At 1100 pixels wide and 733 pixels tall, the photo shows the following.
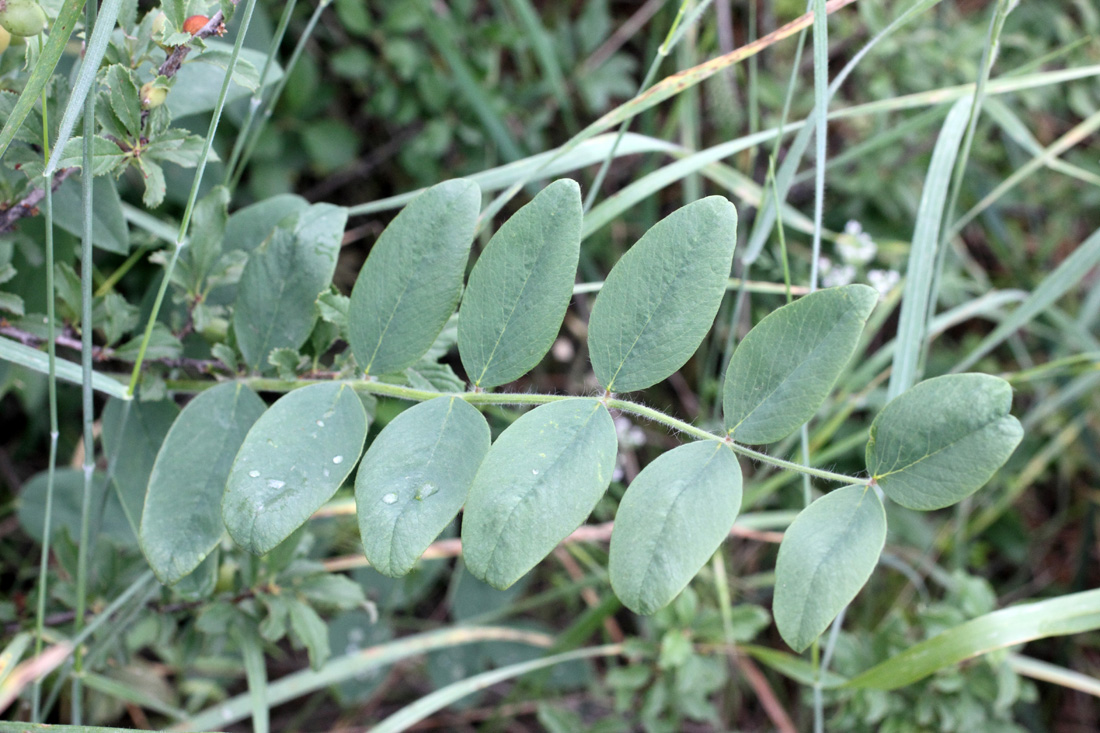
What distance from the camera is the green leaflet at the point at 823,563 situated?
665 millimetres

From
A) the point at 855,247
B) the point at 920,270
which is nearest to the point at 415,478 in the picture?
the point at 920,270

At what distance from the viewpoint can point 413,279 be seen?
0.77 metres

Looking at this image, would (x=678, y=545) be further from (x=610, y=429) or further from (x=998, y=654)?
(x=998, y=654)

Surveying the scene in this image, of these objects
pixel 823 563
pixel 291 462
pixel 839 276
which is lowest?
pixel 839 276

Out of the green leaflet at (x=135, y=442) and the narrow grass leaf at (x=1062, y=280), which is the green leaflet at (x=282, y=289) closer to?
the green leaflet at (x=135, y=442)

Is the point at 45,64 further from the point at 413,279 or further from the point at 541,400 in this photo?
the point at 541,400

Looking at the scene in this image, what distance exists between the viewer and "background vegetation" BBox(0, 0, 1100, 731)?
1.16 m

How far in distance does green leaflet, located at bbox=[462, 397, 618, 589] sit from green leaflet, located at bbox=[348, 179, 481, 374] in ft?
0.50

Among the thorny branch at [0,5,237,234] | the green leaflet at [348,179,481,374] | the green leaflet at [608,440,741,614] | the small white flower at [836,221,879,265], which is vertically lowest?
the small white flower at [836,221,879,265]

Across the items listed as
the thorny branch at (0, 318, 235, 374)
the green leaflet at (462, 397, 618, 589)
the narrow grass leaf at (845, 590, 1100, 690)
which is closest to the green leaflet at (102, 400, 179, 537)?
the thorny branch at (0, 318, 235, 374)

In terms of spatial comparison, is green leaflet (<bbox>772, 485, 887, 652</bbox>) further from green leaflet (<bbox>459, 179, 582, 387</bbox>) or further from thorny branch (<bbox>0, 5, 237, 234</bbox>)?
thorny branch (<bbox>0, 5, 237, 234</bbox>)

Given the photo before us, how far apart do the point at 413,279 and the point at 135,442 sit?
0.41 metres

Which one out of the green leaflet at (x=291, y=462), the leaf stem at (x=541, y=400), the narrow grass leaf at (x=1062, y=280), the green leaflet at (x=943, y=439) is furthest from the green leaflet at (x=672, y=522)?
the narrow grass leaf at (x=1062, y=280)

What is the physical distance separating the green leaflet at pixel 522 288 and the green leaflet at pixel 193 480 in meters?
0.26
